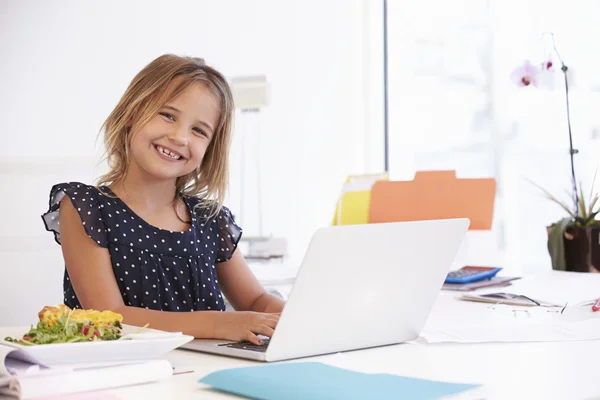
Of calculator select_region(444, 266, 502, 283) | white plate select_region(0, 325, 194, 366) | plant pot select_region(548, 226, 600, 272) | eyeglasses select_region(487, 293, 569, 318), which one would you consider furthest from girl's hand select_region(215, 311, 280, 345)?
plant pot select_region(548, 226, 600, 272)

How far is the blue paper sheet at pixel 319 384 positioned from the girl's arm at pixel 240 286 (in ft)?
2.34

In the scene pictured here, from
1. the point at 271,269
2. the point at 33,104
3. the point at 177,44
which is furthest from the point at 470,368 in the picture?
the point at 177,44

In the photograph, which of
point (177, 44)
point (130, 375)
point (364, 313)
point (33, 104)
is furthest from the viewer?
point (177, 44)

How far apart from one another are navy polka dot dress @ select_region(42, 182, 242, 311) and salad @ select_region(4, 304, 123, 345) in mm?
540

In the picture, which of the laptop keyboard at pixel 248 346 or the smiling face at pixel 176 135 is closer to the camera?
the laptop keyboard at pixel 248 346

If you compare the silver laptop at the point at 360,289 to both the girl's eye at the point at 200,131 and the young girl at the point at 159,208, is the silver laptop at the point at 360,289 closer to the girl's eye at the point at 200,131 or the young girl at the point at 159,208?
the young girl at the point at 159,208

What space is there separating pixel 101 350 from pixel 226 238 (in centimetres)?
86

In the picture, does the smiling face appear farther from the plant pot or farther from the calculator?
the plant pot

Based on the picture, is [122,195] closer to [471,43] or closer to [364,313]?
[364,313]

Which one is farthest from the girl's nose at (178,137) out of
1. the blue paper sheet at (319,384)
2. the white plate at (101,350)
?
the blue paper sheet at (319,384)

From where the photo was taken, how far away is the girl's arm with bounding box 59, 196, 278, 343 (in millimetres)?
1195

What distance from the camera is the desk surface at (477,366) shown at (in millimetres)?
901

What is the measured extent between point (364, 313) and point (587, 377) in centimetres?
30

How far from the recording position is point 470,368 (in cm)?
103
